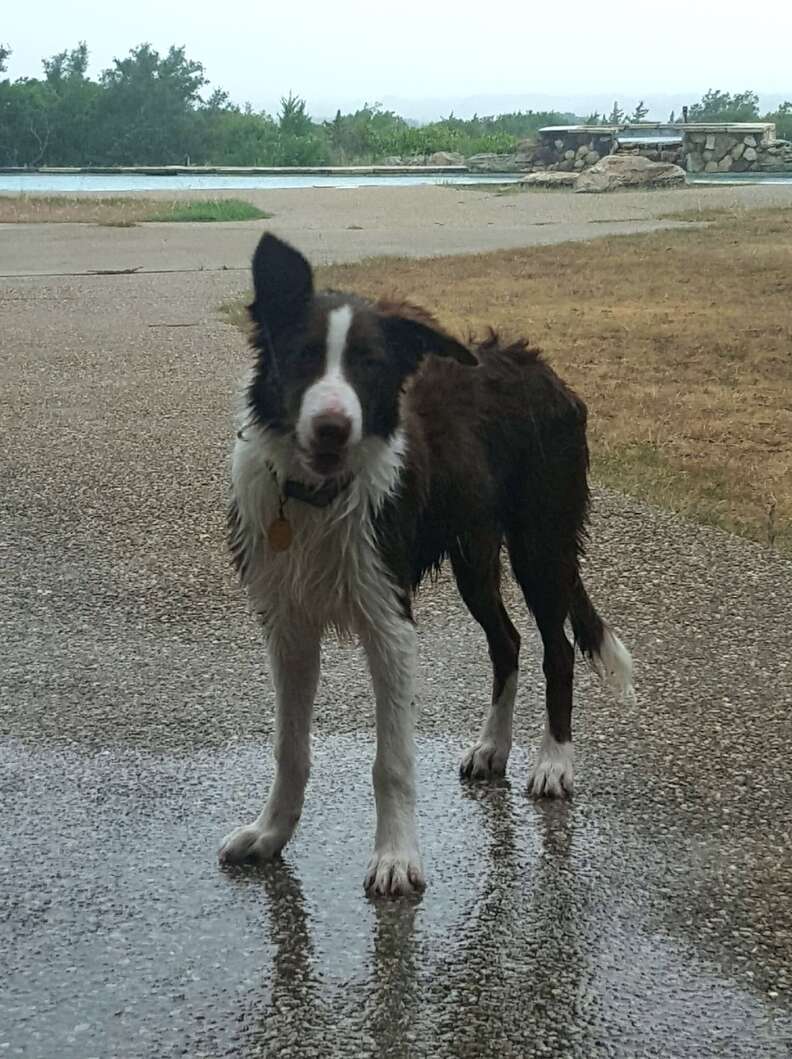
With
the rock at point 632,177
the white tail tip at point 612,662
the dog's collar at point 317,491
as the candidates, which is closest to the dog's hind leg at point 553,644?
the white tail tip at point 612,662

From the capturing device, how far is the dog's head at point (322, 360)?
11.3 feet

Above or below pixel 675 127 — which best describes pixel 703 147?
below

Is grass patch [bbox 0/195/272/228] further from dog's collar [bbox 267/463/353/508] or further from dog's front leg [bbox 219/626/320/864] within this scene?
dog's collar [bbox 267/463/353/508]

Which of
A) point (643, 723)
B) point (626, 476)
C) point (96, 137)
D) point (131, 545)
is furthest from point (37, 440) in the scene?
point (96, 137)

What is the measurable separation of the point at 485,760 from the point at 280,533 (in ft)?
3.44

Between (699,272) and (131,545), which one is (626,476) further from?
(699,272)

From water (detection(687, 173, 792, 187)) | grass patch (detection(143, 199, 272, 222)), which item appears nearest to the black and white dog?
grass patch (detection(143, 199, 272, 222))

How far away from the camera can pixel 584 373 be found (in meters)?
10.6

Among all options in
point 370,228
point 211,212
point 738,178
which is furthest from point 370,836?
point 738,178

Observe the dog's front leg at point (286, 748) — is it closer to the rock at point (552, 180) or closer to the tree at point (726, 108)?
the rock at point (552, 180)

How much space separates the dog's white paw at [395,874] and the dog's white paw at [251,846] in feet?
0.85

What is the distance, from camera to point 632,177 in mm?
31391

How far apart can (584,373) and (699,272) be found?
5683mm

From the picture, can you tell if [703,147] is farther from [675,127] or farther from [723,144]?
[675,127]
